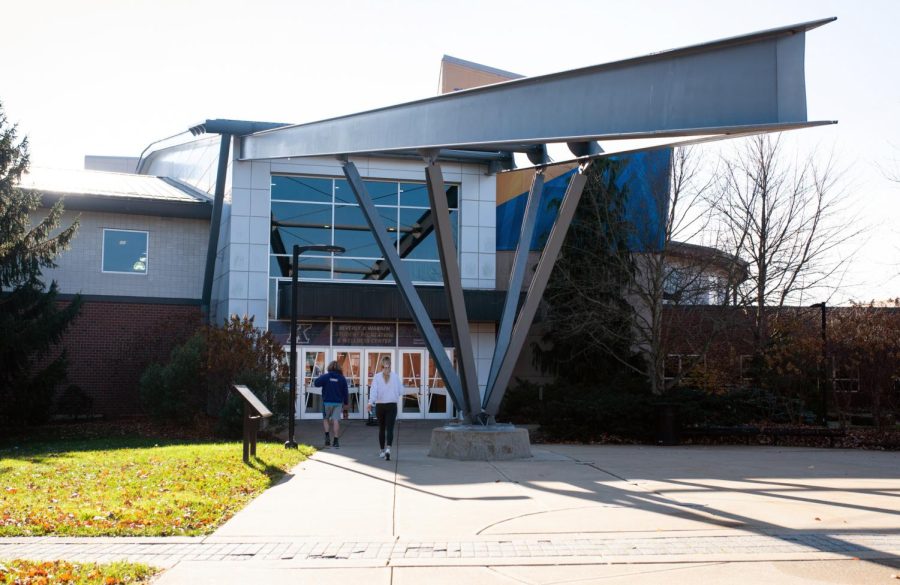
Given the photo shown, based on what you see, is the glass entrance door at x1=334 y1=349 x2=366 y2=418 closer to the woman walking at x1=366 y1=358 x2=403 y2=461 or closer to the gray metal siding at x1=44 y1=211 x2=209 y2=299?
the gray metal siding at x1=44 y1=211 x2=209 y2=299

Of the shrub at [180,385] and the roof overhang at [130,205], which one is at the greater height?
the roof overhang at [130,205]

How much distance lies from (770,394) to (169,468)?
1446 cm

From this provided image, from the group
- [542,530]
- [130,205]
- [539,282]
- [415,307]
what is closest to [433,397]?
[130,205]

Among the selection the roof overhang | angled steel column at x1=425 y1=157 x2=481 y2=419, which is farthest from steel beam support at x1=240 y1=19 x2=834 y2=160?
the roof overhang

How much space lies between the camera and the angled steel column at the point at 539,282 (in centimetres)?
1521

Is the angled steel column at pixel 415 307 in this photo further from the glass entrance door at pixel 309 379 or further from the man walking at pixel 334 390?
the glass entrance door at pixel 309 379

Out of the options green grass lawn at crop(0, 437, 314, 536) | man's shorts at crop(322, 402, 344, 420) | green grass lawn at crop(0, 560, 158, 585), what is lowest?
green grass lawn at crop(0, 437, 314, 536)

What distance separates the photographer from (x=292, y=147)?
822 inches

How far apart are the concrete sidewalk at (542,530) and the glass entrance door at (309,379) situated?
43.6 feet

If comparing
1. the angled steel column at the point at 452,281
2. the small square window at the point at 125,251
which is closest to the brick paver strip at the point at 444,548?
the angled steel column at the point at 452,281

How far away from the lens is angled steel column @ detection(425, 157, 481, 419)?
15023mm

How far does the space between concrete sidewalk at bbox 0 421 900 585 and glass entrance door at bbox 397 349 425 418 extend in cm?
1421

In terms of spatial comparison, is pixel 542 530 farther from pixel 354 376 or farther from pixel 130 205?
pixel 130 205

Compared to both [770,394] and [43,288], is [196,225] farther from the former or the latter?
[770,394]
